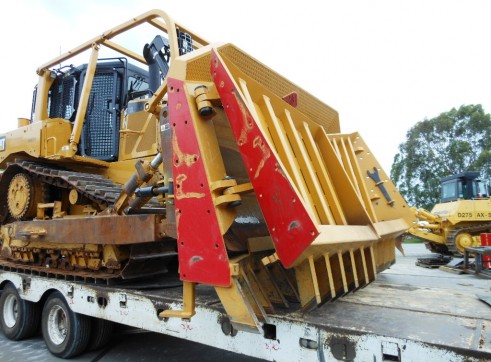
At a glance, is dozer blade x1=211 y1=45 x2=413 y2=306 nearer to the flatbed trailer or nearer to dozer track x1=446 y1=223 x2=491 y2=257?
the flatbed trailer

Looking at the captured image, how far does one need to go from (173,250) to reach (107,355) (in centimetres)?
141

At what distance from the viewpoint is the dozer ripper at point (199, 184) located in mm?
2488

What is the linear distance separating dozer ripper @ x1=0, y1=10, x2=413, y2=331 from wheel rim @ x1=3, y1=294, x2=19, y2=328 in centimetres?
46

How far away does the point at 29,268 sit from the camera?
5199mm

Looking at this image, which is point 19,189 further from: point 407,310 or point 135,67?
point 407,310

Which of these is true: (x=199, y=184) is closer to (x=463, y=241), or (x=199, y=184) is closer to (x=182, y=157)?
(x=182, y=157)

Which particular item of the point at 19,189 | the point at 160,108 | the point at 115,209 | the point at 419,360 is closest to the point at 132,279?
the point at 115,209

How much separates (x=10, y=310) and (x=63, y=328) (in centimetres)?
137

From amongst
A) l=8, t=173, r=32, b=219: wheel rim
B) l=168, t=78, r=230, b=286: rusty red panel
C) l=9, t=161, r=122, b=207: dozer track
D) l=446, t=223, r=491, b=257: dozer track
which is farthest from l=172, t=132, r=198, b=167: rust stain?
l=446, t=223, r=491, b=257: dozer track

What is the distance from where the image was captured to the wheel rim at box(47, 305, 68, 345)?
15.1 feet

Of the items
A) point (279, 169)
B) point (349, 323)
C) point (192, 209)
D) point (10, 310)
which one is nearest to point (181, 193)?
point (192, 209)

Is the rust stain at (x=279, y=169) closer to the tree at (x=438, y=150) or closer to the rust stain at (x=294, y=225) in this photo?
the rust stain at (x=294, y=225)

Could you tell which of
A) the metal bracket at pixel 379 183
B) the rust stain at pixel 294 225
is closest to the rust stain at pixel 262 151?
the rust stain at pixel 294 225

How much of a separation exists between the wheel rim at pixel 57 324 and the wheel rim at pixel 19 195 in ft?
5.54
